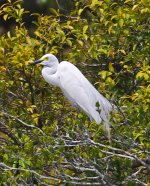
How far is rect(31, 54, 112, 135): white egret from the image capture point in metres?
5.86

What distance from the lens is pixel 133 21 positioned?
17.0 ft

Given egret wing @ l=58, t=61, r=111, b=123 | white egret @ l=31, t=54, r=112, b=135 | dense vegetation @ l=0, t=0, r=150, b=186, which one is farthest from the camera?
egret wing @ l=58, t=61, r=111, b=123

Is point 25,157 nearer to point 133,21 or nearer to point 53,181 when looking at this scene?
point 53,181

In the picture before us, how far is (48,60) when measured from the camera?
5762 millimetres

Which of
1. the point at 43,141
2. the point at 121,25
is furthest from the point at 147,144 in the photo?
the point at 121,25

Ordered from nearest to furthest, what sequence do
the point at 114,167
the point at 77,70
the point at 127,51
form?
the point at 114,167 → the point at 127,51 → the point at 77,70

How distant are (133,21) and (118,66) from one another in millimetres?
510

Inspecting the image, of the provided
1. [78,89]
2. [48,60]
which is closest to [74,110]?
[48,60]

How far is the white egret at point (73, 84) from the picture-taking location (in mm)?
5861

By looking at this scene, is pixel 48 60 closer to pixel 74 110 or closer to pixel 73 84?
pixel 74 110

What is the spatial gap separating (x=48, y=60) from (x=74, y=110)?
382 millimetres

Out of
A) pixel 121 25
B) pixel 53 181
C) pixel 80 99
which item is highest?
pixel 121 25

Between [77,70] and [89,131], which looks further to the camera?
[77,70]

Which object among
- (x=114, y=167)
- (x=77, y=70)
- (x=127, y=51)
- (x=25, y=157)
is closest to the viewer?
(x=114, y=167)
